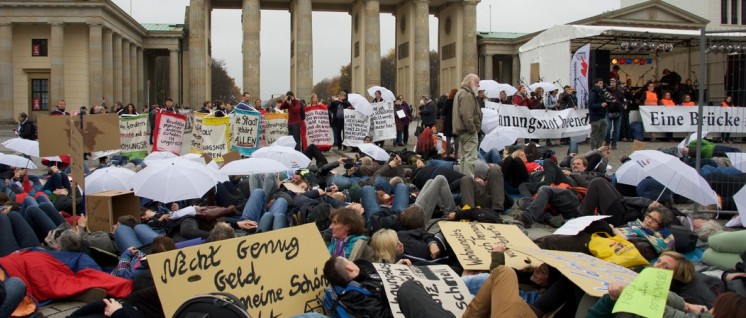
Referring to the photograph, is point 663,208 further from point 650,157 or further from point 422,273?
point 422,273

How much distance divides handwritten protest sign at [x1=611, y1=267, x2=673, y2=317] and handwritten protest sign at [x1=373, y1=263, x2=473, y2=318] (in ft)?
5.68

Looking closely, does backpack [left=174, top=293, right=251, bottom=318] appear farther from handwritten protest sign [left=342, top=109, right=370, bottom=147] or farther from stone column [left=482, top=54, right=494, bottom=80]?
stone column [left=482, top=54, right=494, bottom=80]

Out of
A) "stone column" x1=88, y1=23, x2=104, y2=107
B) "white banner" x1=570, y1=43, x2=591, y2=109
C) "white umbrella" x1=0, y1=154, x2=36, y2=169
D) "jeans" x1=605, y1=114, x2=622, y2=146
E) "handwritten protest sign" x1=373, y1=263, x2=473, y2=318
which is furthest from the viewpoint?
"stone column" x1=88, y1=23, x2=104, y2=107

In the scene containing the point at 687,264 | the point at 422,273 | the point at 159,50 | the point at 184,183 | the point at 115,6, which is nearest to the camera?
the point at 687,264

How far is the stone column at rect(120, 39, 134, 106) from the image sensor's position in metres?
55.5

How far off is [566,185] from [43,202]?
8.16m

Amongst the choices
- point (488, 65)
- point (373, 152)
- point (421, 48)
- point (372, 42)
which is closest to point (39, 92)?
point (372, 42)

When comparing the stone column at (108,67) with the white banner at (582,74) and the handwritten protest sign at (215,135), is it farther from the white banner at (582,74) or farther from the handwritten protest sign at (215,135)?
the white banner at (582,74)

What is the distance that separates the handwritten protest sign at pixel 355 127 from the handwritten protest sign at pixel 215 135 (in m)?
4.78

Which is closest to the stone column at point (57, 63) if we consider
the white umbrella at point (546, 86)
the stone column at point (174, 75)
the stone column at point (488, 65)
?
the stone column at point (174, 75)

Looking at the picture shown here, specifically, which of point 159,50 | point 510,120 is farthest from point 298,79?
point 510,120

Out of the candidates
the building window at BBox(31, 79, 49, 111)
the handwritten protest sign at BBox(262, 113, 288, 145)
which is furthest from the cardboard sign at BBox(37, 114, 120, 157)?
the building window at BBox(31, 79, 49, 111)

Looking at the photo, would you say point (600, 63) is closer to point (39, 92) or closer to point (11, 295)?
point (11, 295)

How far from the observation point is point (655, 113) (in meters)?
24.5
